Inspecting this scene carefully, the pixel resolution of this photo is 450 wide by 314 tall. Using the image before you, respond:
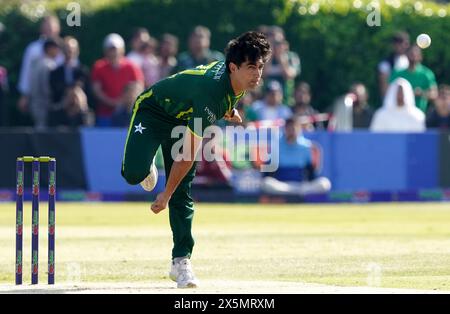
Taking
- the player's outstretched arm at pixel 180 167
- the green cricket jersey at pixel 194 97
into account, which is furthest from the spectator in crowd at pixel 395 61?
the player's outstretched arm at pixel 180 167

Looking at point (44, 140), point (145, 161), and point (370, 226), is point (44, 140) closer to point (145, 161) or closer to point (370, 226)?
point (370, 226)

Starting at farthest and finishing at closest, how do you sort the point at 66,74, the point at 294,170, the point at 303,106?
the point at 303,106, the point at 66,74, the point at 294,170

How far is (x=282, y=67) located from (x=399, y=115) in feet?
7.16

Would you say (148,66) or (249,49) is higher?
(148,66)

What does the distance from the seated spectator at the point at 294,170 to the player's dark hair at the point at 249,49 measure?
10.8 m

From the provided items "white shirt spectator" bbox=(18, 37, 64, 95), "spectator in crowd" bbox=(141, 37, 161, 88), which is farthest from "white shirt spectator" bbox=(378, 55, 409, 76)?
"white shirt spectator" bbox=(18, 37, 64, 95)

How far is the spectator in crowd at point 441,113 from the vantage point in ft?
74.3

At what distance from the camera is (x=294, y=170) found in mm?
20922

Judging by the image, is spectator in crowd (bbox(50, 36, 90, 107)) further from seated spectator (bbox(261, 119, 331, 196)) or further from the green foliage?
seated spectator (bbox(261, 119, 331, 196))

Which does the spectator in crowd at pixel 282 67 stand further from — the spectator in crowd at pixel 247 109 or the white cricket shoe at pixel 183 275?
the white cricket shoe at pixel 183 275

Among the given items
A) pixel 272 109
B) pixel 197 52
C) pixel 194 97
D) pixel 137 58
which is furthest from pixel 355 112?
pixel 194 97

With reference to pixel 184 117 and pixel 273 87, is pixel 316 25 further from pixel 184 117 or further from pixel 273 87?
pixel 184 117

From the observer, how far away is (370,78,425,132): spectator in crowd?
2188cm

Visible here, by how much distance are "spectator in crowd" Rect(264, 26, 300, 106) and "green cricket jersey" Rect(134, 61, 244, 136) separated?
11772 mm
